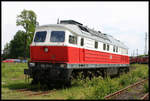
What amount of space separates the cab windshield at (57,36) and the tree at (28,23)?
24.1 m

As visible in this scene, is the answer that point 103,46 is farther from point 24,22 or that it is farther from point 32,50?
point 24,22

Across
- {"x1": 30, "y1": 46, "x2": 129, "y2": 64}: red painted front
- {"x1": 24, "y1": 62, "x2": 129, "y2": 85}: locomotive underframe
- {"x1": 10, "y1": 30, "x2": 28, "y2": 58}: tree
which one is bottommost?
{"x1": 24, "y1": 62, "x2": 129, "y2": 85}: locomotive underframe

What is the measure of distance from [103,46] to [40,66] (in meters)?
5.93

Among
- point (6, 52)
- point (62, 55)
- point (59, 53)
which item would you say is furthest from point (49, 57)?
point (6, 52)

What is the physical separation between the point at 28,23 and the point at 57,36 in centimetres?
2704

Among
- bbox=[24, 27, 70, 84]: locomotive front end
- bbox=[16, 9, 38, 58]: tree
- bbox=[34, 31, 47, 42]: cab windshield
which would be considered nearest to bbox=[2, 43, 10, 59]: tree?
bbox=[16, 9, 38, 58]: tree

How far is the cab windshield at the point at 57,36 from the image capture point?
451 inches

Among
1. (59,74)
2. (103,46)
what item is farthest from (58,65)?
(103,46)

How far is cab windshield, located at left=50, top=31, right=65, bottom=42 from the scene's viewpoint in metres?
11.4

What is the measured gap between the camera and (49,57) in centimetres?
1148

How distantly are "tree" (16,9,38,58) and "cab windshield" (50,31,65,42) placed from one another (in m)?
24.1

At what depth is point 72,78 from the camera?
454 inches

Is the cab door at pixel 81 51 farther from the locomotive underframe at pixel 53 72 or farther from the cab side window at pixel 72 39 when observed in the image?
the cab side window at pixel 72 39

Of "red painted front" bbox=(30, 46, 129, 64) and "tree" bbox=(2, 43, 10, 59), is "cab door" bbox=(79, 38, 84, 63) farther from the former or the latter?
"tree" bbox=(2, 43, 10, 59)
